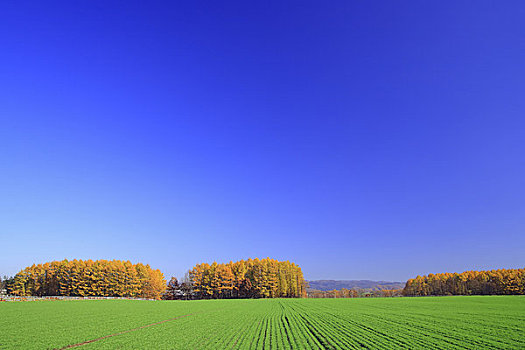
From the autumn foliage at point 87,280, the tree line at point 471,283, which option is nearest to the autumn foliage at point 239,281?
the autumn foliage at point 87,280

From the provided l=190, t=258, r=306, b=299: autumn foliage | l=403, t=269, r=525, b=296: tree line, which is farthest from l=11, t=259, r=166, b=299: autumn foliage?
l=403, t=269, r=525, b=296: tree line

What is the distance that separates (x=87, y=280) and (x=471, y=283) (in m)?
147

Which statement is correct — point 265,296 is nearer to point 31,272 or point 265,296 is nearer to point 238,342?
point 31,272

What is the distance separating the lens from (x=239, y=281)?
11344 cm

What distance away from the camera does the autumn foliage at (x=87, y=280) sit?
10156 cm

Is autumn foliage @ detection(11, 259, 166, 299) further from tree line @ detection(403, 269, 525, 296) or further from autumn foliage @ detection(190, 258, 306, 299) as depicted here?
tree line @ detection(403, 269, 525, 296)

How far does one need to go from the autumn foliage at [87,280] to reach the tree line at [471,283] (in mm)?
119280

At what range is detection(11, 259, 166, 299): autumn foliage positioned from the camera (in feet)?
333

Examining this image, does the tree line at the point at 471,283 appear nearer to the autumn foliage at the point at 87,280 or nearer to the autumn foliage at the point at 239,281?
the autumn foliage at the point at 239,281

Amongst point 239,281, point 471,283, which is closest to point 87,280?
point 239,281

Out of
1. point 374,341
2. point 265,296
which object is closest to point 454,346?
point 374,341

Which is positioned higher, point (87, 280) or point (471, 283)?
point (87, 280)

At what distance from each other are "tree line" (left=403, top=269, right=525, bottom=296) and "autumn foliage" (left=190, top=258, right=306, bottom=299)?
72.1m

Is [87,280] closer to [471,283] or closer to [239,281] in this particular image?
[239,281]
